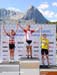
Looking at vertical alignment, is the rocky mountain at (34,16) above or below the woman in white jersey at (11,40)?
above

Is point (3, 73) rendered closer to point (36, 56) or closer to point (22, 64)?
point (22, 64)

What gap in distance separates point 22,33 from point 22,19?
228mm

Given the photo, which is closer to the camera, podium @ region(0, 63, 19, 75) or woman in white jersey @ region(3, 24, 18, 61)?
podium @ region(0, 63, 19, 75)

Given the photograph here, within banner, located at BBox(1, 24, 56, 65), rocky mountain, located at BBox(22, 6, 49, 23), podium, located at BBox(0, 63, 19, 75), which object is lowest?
podium, located at BBox(0, 63, 19, 75)

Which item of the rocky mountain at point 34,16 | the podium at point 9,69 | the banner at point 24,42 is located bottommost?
the podium at point 9,69

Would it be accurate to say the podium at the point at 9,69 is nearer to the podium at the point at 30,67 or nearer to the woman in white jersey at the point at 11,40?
the podium at the point at 30,67

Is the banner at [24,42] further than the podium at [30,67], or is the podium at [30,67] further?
the banner at [24,42]

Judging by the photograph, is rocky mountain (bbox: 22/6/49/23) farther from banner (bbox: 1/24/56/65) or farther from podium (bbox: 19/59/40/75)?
podium (bbox: 19/59/40/75)

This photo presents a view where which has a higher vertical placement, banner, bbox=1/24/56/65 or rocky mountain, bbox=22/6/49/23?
rocky mountain, bbox=22/6/49/23

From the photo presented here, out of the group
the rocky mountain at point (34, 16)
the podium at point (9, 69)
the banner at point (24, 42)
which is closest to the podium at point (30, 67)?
the podium at point (9, 69)

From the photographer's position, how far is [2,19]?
369 centimetres

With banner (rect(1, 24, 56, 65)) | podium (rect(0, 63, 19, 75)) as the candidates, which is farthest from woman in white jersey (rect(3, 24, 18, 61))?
podium (rect(0, 63, 19, 75))

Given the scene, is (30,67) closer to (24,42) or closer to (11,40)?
(24,42)

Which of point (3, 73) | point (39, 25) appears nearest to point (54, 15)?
point (39, 25)
